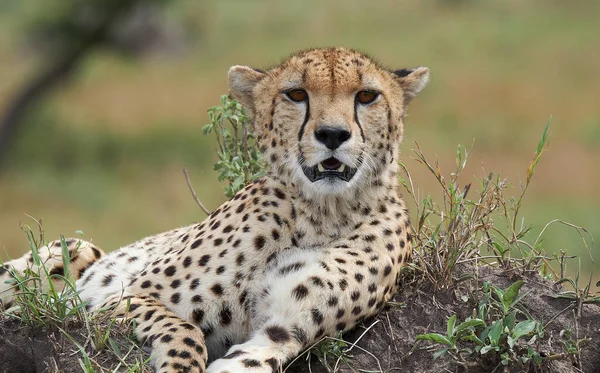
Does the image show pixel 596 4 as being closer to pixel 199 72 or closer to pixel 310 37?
pixel 310 37

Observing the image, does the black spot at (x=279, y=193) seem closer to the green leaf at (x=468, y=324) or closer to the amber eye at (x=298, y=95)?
the amber eye at (x=298, y=95)

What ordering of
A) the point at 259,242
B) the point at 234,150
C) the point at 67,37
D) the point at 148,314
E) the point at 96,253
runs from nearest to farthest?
the point at 148,314
the point at 259,242
the point at 96,253
the point at 234,150
the point at 67,37

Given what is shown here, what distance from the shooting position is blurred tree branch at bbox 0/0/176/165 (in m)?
16.1

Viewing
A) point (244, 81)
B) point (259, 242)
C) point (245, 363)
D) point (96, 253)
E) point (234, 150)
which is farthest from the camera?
point (234, 150)

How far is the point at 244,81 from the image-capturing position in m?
3.91

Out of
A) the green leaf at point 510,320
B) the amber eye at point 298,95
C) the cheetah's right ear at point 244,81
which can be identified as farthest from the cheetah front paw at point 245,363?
the cheetah's right ear at point 244,81

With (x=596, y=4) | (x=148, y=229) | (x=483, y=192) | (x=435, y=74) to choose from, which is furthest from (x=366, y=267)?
(x=596, y=4)

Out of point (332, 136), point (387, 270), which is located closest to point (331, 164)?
point (332, 136)

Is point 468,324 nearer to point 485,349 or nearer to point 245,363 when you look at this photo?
point 485,349

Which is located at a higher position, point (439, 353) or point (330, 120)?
point (330, 120)

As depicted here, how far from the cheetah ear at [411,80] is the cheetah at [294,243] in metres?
0.05

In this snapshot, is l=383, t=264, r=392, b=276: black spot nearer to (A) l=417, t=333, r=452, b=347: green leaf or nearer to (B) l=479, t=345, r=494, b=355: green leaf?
(A) l=417, t=333, r=452, b=347: green leaf

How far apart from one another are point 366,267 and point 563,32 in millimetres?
17813

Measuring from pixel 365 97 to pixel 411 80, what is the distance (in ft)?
1.23
